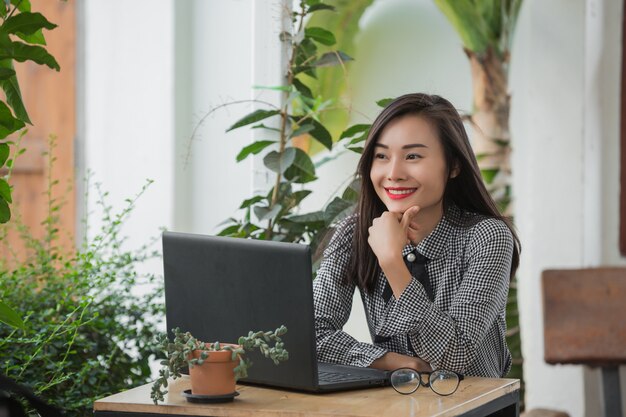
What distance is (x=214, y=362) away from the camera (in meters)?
1.67

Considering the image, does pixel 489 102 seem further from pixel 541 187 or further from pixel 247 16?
pixel 247 16

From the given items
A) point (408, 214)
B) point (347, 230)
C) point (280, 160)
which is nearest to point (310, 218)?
point (280, 160)

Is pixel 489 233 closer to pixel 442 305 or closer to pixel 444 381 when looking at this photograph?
pixel 442 305

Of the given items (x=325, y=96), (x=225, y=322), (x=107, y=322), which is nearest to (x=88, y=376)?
(x=107, y=322)

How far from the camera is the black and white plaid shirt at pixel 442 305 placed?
195cm

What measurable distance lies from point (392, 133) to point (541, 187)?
5.87 ft

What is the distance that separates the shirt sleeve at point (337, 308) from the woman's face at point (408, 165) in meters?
0.16

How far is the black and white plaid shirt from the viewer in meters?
1.95

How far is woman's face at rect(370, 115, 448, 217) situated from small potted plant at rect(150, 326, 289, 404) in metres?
0.57

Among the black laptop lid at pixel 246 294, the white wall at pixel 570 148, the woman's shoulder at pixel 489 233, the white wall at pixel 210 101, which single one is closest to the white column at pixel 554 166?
the white wall at pixel 570 148

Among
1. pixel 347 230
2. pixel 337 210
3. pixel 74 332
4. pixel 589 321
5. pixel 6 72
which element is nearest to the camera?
Result: pixel 6 72

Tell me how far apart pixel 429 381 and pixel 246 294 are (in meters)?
0.35

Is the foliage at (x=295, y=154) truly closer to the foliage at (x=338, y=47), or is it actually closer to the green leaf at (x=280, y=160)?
the green leaf at (x=280, y=160)

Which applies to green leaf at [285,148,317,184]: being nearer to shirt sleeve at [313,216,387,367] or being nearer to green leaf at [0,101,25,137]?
shirt sleeve at [313,216,387,367]
